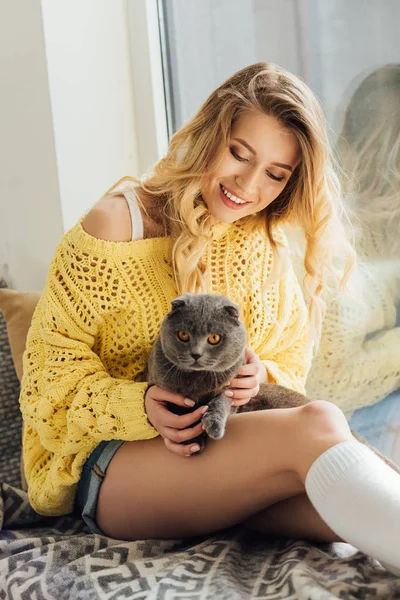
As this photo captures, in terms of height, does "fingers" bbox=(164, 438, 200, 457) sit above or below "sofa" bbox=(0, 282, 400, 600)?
above

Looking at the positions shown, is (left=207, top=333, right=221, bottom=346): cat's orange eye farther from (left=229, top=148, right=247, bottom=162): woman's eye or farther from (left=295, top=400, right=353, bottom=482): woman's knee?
(left=229, top=148, right=247, bottom=162): woman's eye

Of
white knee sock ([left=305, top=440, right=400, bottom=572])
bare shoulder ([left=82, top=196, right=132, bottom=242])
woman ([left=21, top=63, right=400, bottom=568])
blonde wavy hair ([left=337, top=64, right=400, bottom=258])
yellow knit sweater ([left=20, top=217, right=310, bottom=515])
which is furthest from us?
blonde wavy hair ([left=337, top=64, right=400, bottom=258])

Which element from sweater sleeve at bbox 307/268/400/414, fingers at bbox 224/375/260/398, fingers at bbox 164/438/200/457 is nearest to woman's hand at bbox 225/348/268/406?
fingers at bbox 224/375/260/398

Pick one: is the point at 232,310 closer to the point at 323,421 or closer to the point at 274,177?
the point at 323,421

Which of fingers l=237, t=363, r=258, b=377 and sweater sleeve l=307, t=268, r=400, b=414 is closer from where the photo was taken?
fingers l=237, t=363, r=258, b=377

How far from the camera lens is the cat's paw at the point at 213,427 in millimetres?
1157

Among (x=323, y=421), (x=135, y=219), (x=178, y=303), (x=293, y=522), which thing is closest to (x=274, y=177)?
(x=135, y=219)

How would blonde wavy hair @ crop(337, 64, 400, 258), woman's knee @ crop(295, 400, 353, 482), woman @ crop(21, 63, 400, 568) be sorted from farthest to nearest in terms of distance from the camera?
blonde wavy hair @ crop(337, 64, 400, 258) → woman @ crop(21, 63, 400, 568) → woman's knee @ crop(295, 400, 353, 482)

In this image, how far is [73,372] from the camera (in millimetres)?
1341

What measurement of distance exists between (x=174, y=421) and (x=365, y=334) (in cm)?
63

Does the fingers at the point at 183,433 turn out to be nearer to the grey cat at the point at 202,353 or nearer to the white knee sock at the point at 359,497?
the grey cat at the point at 202,353

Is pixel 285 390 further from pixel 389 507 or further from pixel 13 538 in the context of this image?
pixel 13 538

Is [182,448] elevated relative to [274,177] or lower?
lower

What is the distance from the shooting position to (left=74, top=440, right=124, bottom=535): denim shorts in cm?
132
